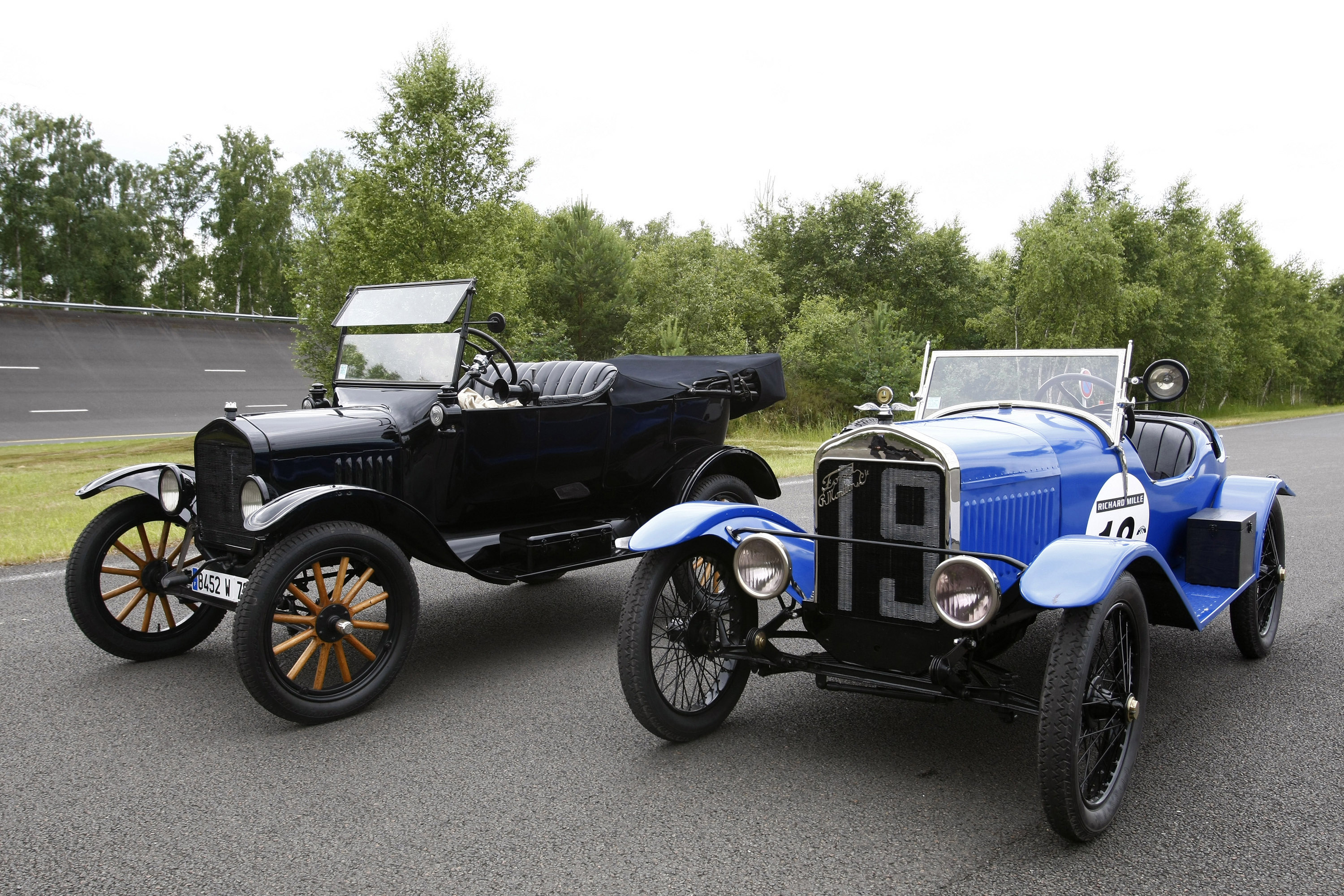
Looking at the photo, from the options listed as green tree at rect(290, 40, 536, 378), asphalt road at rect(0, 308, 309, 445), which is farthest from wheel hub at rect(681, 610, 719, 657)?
asphalt road at rect(0, 308, 309, 445)

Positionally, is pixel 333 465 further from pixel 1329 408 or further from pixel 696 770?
pixel 1329 408

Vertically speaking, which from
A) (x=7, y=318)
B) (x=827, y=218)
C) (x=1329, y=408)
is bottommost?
(x=1329, y=408)

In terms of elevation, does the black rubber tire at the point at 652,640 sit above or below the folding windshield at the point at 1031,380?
below

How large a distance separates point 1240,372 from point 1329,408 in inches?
164

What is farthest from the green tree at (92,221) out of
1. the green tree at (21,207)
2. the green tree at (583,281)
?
the green tree at (583,281)

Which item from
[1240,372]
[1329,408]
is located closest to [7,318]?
[1240,372]

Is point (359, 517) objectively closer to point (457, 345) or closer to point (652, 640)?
point (457, 345)

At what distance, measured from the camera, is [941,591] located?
299 cm

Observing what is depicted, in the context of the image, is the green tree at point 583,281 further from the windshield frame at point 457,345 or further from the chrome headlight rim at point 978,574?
the chrome headlight rim at point 978,574

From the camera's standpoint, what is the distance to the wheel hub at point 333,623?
3.78 m

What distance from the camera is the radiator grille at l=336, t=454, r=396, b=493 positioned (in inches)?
170

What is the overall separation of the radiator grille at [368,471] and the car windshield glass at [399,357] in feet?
2.00

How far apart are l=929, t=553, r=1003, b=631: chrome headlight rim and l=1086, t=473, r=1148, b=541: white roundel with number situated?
111cm

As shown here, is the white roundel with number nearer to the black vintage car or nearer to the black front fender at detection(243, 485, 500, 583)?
the black vintage car
